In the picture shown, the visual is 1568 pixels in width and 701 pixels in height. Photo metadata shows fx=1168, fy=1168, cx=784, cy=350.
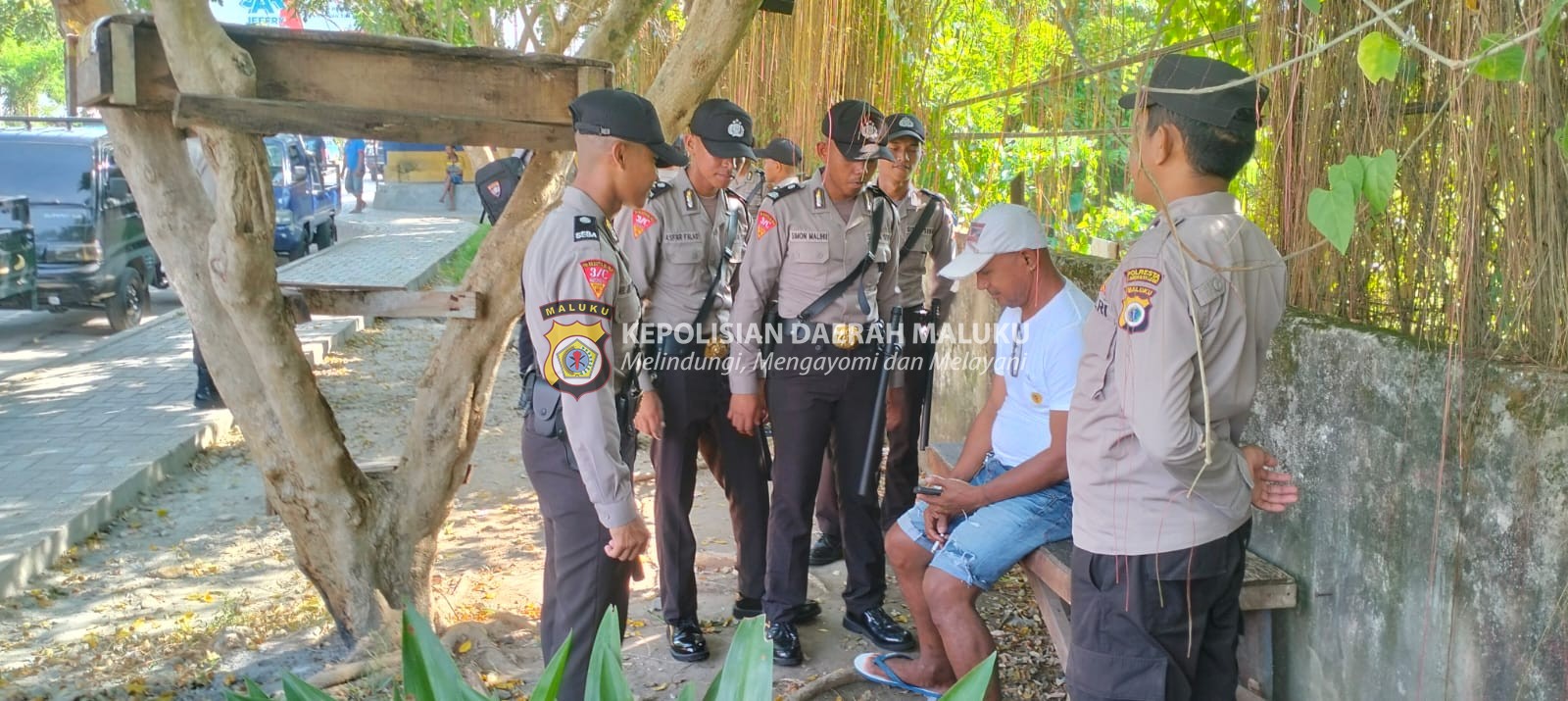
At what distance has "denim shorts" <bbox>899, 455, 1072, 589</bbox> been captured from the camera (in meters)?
3.10

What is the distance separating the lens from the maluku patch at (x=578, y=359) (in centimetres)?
264

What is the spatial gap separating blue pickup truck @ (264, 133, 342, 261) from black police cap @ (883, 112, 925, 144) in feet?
39.3

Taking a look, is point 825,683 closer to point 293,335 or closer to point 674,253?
point 674,253

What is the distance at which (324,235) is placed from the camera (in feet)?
56.8

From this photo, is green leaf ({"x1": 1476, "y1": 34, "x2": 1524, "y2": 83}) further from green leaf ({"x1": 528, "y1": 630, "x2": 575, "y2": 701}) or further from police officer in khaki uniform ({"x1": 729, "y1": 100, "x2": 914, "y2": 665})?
police officer in khaki uniform ({"x1": 729, "y1": 100, "x2": 914, "y2": 665})

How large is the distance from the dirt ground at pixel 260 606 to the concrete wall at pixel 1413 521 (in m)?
1.08

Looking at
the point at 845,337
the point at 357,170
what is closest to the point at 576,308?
the point at 845,337

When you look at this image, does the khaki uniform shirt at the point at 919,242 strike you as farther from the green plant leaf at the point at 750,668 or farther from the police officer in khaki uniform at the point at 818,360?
the green plant leaf at the point at 750,668

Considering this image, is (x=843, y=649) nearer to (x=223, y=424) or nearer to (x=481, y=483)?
(x=481, y=483)

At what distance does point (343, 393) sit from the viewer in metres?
8.80

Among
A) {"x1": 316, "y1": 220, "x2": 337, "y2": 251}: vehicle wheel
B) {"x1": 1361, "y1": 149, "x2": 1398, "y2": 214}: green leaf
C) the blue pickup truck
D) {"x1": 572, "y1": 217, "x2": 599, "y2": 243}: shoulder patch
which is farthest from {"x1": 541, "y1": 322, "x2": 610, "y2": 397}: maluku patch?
{"x1": 316, "y1": 220, "x2": 337, "y2": 251}: vehicle wheel

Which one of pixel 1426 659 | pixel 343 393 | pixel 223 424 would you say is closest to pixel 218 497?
pixel 223 424

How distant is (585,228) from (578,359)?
0.30m

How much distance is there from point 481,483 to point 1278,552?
462 centimetres
